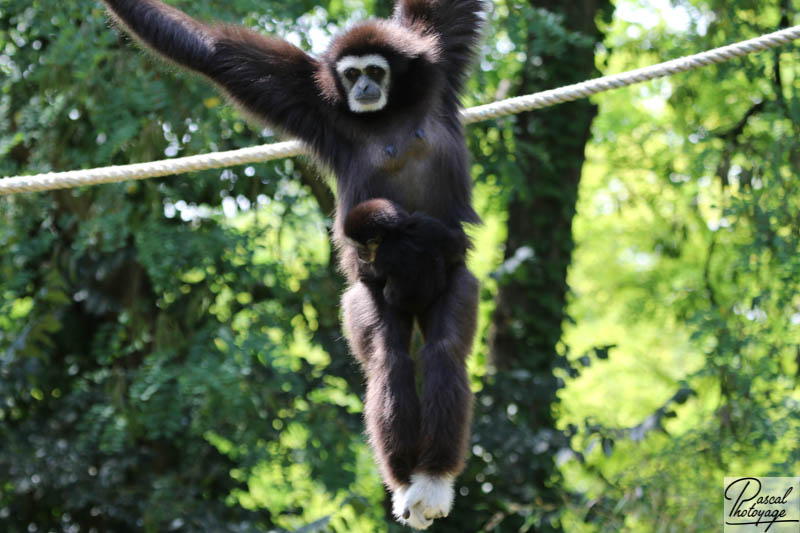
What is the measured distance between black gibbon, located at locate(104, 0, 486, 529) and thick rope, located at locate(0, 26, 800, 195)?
172 millimetres

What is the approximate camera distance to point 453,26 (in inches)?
185

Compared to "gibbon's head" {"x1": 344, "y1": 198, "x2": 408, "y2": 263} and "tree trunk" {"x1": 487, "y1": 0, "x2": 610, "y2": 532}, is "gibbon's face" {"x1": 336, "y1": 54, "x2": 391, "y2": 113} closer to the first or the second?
"gibbon's head" {"x1": 344, "y1": 198, "x2": 408, "y2": 263}

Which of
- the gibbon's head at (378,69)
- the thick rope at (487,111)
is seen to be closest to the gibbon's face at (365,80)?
the gibbon's head at (378,69)

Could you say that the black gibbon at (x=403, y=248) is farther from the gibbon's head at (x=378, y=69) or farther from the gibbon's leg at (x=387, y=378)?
the gibbon's head at (x=378, y=69)

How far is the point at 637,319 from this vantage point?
30.3ft

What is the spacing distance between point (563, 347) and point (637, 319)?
138 cm

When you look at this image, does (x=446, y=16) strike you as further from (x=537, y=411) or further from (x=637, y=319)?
(x=637, y=319)

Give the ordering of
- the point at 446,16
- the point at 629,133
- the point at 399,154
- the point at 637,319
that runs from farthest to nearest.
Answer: the point at 629,133, the point at 637,319, the point at 446,16, the point at 399,154

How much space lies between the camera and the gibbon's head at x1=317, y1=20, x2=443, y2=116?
4.23 metres

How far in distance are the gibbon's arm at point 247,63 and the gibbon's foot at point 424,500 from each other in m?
1.66

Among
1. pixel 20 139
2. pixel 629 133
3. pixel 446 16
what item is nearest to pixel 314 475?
pixel 20 139

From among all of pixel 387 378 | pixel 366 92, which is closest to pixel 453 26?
pixel 366 92

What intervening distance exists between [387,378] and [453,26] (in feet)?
5.88

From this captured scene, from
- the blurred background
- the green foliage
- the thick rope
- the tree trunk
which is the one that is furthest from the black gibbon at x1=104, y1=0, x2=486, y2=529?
the tree trunk
